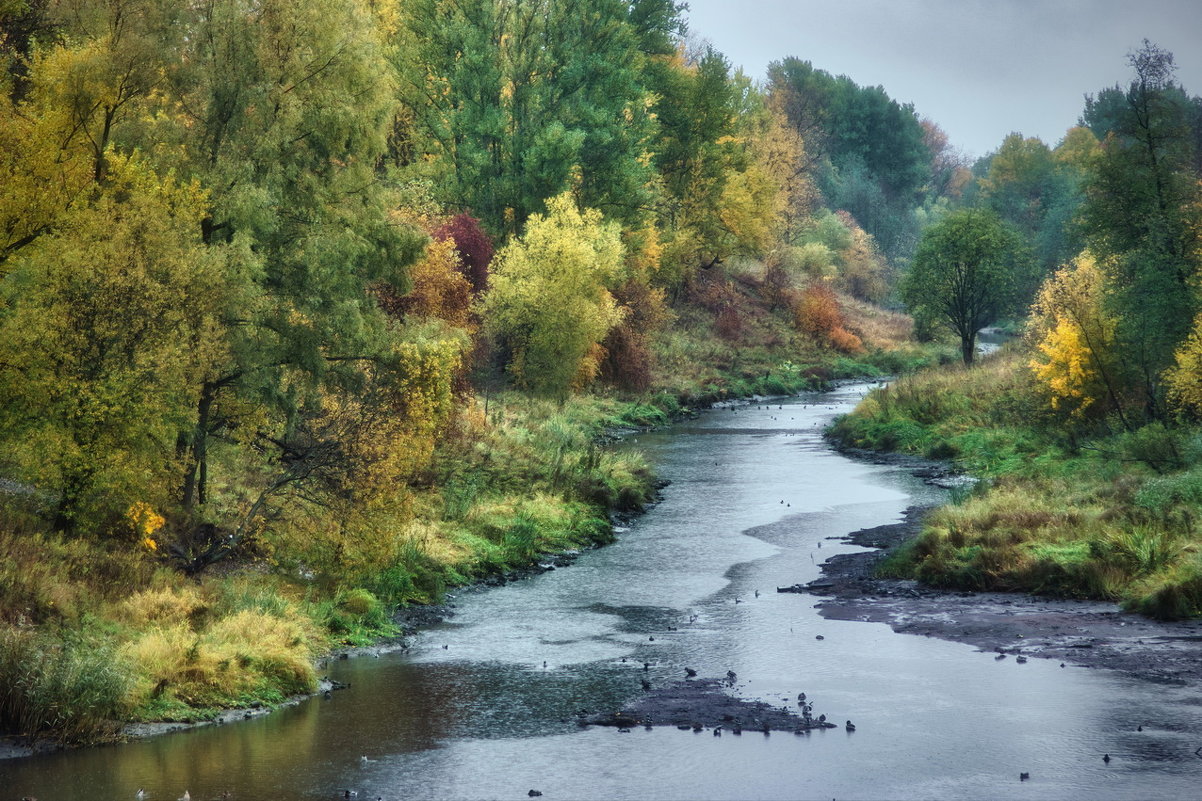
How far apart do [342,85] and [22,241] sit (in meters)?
7.64

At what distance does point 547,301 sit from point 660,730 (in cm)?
3517

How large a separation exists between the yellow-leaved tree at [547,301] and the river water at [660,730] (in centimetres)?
2416

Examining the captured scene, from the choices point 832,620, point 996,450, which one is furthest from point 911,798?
point 996,450

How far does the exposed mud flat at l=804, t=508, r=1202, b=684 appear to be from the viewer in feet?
68.1

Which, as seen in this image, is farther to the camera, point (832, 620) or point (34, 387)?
point (832, 620)

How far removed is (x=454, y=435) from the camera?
3822 centimetres

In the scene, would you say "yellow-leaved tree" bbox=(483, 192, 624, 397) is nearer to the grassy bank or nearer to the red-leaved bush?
the red-leaved bush

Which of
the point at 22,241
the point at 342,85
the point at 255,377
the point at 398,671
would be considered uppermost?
the point at 342,85

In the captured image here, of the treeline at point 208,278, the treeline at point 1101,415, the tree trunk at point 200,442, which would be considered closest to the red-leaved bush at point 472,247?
the treeline at point 208,278

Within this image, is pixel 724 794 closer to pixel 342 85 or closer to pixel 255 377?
pixel 255 377

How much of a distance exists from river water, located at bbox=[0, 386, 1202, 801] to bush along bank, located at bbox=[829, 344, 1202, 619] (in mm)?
4302

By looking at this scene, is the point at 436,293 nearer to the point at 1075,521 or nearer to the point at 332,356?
the point at 332,356

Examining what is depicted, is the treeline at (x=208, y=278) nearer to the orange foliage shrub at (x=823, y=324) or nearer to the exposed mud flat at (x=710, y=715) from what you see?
the exposed mud flat at (x=710, y=715)

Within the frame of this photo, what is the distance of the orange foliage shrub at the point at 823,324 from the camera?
303ft
